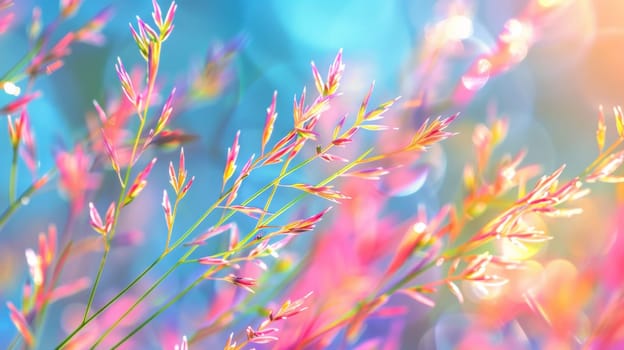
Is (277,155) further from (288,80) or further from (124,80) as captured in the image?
(288,80)

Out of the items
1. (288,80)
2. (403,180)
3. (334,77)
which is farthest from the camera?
(288,80)

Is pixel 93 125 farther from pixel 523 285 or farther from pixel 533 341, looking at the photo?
pixel 533 341

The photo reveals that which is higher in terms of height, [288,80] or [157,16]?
[288,80]

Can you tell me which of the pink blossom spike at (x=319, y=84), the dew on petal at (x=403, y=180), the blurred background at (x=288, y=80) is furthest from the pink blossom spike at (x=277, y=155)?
the blurred background at (x=288, y=80)

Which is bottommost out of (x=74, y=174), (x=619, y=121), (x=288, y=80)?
(x=619, y=121)

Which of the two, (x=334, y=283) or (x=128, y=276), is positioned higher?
(x=128, y=276)

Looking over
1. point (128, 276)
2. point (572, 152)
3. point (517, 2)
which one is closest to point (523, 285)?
point (128, 276)

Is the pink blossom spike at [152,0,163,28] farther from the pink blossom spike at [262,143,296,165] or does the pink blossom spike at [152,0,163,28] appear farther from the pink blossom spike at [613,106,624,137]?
the pink blossom spike at [613,106,624,137]

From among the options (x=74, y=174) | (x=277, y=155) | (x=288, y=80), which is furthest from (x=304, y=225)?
(x=288, y=80)

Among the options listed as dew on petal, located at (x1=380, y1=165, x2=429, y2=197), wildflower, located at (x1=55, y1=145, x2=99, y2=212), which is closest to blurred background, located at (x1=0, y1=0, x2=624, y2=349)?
dew on petal, located at (x1=380, y1=165, x2=429, y2=197)

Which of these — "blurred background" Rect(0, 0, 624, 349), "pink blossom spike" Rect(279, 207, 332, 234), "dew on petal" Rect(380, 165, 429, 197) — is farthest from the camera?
"blurred background" Rect(0, 0, 624, 349)

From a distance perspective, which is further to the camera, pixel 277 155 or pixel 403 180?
pixel 403 180
